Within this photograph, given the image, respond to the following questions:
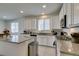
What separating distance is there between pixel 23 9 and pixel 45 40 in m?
0.56

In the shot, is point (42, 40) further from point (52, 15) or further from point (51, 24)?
point (52, 15)

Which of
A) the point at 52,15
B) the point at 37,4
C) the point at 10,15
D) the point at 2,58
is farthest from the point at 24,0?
the point at 2,58

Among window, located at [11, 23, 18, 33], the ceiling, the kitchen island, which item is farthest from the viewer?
window, located at [11, 23, 18, 33]

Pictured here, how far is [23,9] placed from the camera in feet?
4.41

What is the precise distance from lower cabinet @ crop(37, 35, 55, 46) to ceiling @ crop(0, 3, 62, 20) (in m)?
0.36

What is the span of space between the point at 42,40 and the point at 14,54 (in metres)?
0.47

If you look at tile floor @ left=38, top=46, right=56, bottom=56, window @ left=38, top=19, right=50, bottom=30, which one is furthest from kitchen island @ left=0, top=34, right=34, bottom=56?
window @ left=38, top=19, right=50, bottom=30

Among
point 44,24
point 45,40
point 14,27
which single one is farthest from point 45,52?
point 14,27

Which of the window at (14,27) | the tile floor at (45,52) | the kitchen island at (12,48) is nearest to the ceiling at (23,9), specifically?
the window at (14,27)

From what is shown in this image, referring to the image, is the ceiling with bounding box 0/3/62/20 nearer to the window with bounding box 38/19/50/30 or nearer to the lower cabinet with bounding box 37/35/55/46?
the window with bounding box 38/19/50/30

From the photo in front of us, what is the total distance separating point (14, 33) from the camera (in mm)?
1365

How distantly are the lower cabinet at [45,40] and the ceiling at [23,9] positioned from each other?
14.1 inches

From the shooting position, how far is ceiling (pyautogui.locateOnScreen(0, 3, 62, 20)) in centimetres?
124

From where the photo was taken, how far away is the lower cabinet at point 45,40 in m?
1.41
